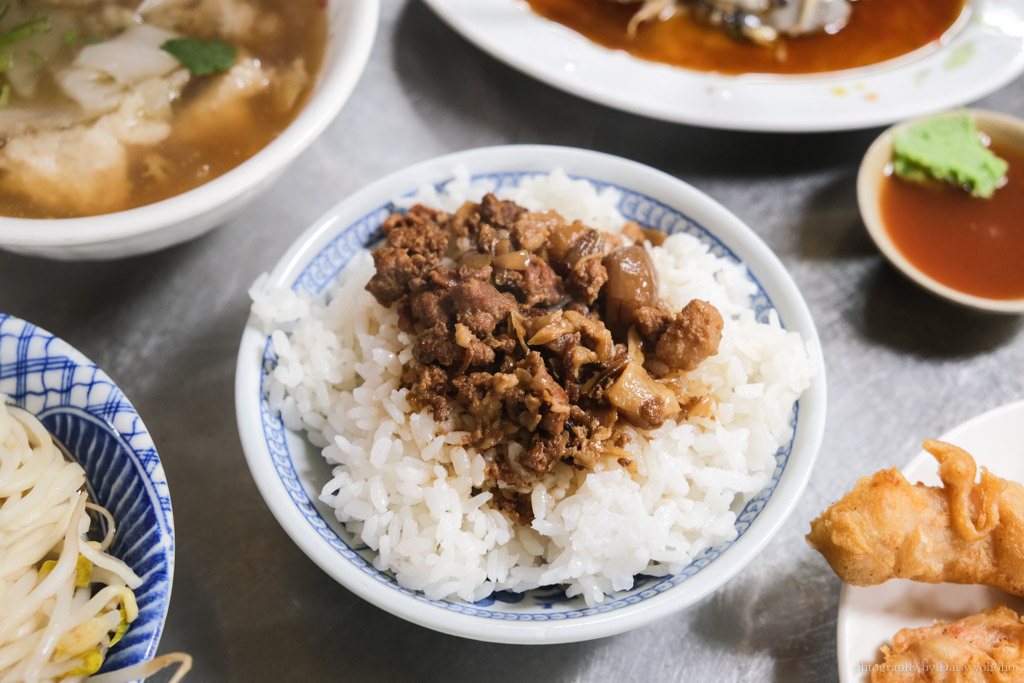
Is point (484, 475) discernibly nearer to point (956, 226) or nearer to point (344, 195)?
point (344, 195)

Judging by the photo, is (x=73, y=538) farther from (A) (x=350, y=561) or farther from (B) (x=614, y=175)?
(B) (x=614, y=175)

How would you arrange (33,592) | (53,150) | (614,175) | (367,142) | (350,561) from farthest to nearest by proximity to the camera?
(367,142) < (614,175) < (53,150) < (350,561) < (33,592)

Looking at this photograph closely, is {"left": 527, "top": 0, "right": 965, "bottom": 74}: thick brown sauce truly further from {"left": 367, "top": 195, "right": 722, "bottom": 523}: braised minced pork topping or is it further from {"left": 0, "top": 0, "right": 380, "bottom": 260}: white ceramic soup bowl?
{"left": 367, "top": 195, "right": 722, "bottom": 523}: braised minced pork topping

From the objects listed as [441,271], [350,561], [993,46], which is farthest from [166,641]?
[993,46]

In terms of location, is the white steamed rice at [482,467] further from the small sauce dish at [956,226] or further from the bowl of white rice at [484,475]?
the small sauce dish at [956,226]

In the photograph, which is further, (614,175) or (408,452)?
(614,175)

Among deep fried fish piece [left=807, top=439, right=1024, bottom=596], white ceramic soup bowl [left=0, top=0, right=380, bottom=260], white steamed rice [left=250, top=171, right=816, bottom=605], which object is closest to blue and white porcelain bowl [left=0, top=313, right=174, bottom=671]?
white ceramic soup bowl [left=0, top=0, right=380, bottom=260]
